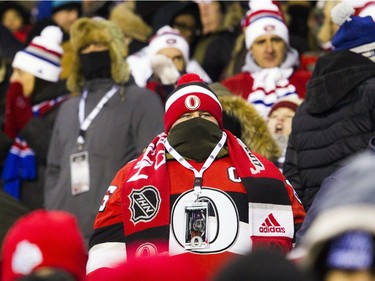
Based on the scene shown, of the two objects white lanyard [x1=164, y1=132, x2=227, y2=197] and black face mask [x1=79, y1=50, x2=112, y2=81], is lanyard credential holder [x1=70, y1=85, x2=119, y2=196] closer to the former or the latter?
black face mask [x1=79, y1=50, x2=112, y2=81]

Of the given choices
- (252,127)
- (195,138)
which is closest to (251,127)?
(252,127)

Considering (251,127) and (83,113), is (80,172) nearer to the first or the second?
(83,113)

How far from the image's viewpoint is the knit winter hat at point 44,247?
4.30 metres

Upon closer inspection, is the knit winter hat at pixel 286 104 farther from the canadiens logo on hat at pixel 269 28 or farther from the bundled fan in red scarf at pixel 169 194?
the bundled fan in red scarf at pixel 169 194

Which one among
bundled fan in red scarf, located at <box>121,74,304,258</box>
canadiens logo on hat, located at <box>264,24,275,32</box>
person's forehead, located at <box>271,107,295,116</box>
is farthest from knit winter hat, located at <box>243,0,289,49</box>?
bundled fan in red scarf, located at <box>121,74,304,258</box>

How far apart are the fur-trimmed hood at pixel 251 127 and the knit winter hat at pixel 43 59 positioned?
320cm

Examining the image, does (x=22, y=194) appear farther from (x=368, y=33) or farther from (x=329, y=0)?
(x=368, y=33)

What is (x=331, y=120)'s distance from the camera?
7512mm

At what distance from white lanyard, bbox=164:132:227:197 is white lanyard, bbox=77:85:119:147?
2355 millimetres

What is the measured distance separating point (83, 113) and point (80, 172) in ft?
1.60

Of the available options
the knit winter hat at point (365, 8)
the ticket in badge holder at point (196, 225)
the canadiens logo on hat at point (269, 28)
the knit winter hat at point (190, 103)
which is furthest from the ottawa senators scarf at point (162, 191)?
the canadiens logo on hat at point (269, 28)

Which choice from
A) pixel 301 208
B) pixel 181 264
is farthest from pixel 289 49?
pixel 181 264

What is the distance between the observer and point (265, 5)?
10.8 m

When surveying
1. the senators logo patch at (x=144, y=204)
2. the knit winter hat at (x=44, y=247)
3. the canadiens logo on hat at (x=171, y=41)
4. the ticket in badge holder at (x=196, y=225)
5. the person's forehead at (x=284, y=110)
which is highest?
the canadiens logo on hat at (x=171, y=41)
